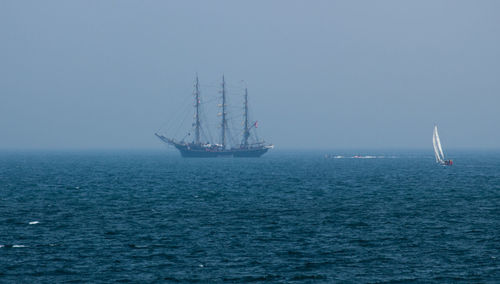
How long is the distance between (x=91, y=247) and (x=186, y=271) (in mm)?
9197

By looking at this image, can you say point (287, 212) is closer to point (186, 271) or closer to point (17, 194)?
point (186, 271)

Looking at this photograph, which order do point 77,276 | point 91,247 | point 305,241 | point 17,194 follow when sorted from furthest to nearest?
point 17,194, point 305,241, point 91,247, point 77,276

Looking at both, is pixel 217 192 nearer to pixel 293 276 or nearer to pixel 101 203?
pixel 101 203

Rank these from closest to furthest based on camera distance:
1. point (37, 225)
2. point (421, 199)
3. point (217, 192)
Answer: point (37, 225)
point (421, 199)
point (217, 192)

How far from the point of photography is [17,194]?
8038 cm

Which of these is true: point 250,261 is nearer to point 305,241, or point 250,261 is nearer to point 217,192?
point 305,241

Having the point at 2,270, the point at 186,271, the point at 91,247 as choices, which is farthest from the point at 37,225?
the point at 186,271

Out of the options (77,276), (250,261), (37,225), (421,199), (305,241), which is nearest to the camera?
(77,276)

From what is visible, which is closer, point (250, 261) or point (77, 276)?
point (77, 276)

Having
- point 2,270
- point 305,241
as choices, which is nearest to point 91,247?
point 2,270

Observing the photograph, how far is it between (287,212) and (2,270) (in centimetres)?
3167

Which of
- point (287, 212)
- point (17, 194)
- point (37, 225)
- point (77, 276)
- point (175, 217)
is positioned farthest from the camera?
point (17, 194)

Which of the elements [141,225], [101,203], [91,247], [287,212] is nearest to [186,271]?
[91,247]

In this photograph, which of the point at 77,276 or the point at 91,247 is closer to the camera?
the point at 77,276
